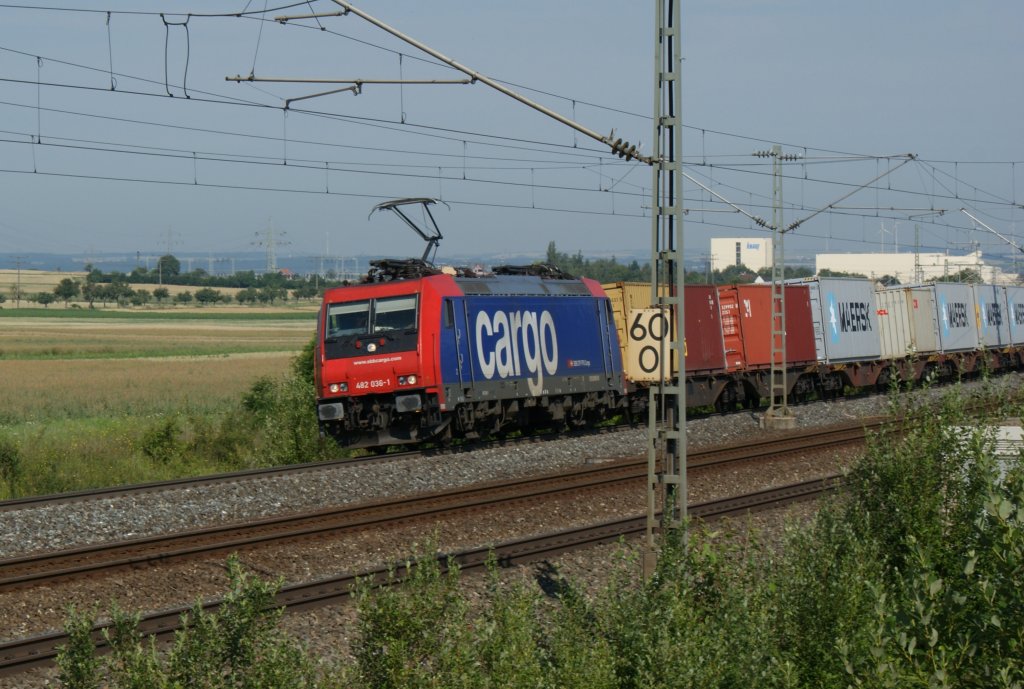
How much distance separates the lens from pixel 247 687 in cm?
743

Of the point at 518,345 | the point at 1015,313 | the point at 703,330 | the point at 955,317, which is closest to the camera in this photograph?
the point at 518,345

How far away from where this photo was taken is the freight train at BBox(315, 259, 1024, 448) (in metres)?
21.0

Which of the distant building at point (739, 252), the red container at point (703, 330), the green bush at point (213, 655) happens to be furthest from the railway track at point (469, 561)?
the distant building at point (739, 252)

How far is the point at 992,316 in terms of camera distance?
1746 inches

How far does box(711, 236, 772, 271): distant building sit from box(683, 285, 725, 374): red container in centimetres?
9025

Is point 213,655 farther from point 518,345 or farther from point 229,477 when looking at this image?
point 518,345

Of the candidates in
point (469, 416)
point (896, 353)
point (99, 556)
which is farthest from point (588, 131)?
point (896, 353)

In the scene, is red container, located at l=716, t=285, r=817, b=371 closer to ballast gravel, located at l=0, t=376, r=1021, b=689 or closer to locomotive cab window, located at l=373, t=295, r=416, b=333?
ballast gravel, located at l=0, t=376, r=1021, b=689

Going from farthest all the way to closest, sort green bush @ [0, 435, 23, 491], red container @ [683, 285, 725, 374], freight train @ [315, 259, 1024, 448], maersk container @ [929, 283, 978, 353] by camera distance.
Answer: maersk container @ [929, 283, 978, 353], red container @ [683, 285, 725, 374], freight train @ [315, 259, 1024, 448], green bush @ [0, 435, 23, 491]

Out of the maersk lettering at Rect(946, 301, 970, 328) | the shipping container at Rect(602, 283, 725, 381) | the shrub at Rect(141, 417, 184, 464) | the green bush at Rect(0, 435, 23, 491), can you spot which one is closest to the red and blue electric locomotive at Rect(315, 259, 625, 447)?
the shipping container at Rect(602, 283, 725, 381)

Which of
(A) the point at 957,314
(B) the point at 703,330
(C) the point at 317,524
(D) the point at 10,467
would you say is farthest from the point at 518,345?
(A) the point at 957,314

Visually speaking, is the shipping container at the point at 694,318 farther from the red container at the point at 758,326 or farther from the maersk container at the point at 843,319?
the maersk container at the point at 843,319

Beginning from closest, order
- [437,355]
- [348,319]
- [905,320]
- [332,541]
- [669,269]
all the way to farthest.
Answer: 1. [669,269]
2. [332,541]
3. [437,355]
4. [348,319]
5. [905,320]

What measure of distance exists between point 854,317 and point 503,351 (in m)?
16.7
